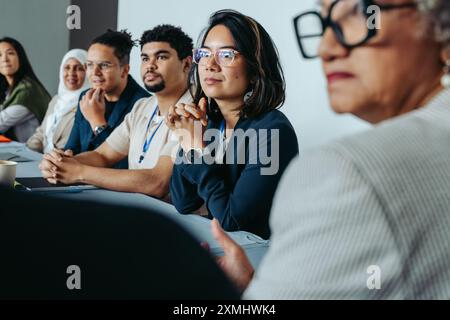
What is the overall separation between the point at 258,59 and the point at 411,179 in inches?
48.1

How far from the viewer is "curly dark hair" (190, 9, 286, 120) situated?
5.25 feet

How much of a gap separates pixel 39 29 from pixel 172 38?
304 centimetres

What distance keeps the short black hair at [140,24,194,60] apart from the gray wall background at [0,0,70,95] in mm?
2765

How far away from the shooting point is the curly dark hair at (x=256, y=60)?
1.60 meters

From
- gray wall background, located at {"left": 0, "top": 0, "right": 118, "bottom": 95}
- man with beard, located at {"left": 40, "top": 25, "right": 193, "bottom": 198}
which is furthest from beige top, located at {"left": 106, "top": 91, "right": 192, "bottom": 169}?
gray wall background, located at {"left": 0, "top": 0, "right": 118, "bottom": 95}

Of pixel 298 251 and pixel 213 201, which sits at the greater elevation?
pixel 298 251

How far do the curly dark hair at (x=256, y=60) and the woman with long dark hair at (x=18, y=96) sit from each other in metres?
2.11

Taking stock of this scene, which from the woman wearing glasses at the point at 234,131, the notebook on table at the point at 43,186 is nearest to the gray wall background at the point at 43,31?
the notebook on table at the point at 43,186

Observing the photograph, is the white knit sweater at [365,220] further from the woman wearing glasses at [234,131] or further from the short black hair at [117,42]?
the short black hair at [117,42]

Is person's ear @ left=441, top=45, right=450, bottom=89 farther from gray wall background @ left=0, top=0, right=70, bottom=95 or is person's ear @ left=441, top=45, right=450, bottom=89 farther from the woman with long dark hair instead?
gray wall background @ left=0, top=0, right=70, bottom=95

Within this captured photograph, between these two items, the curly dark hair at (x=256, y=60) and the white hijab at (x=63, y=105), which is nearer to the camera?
the curly dark hair at (x=256, y=60)

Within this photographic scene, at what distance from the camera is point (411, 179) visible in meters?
0.44

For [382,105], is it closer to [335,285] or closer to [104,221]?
[335,285]

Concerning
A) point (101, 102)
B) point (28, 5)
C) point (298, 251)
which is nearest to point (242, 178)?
point (298, 251)
